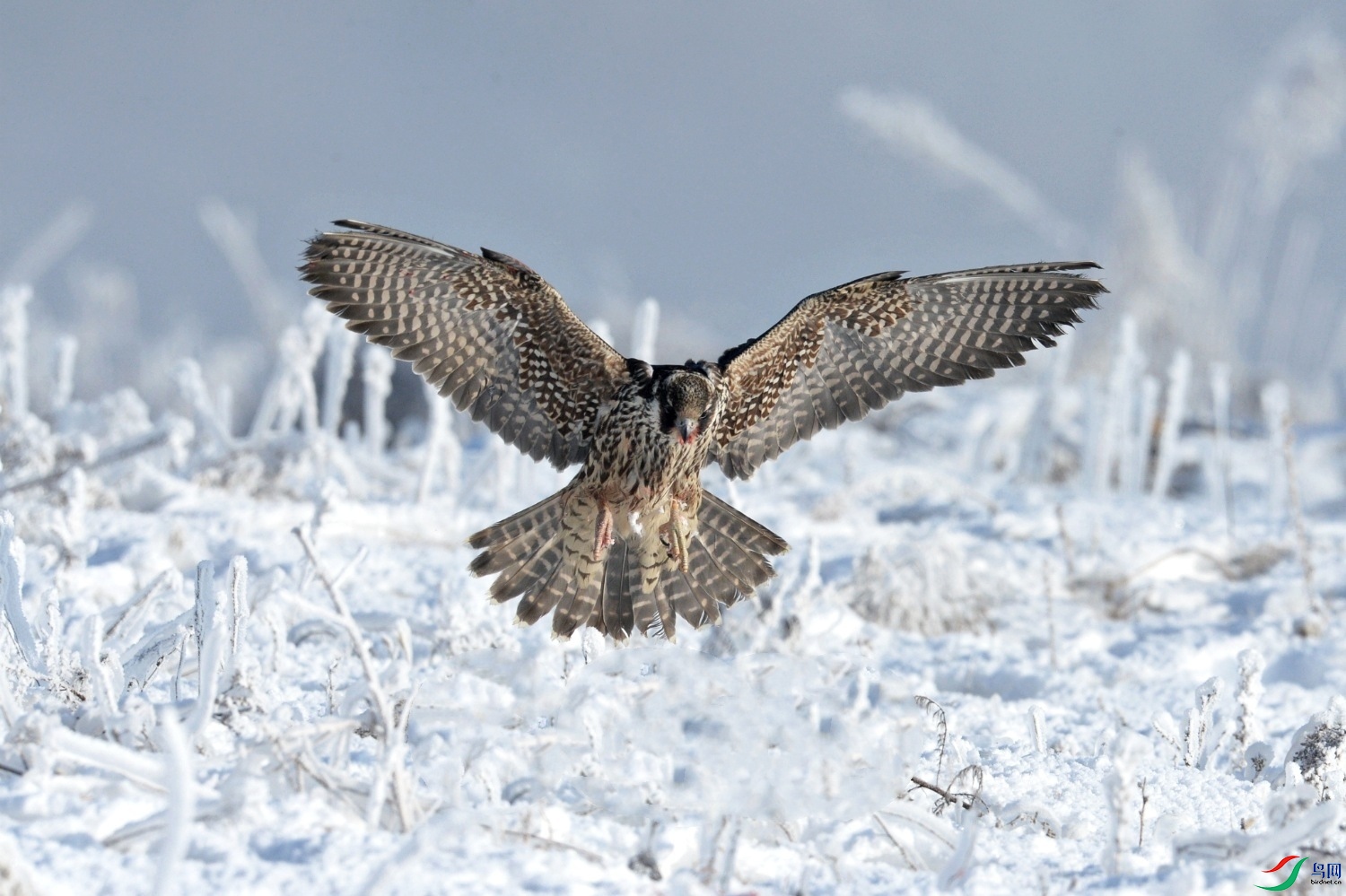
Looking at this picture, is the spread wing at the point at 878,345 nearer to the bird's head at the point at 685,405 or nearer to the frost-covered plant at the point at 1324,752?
the bird's head at the point at 685,405

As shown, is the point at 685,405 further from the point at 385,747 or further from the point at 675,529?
the point at 385,747

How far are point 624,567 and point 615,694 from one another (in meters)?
1.81

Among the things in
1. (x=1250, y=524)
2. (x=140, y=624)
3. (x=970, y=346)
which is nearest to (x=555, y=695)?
(x=140, y=624)

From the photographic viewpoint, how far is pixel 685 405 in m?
3.72

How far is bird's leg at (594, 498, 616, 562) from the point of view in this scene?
12.5 feet

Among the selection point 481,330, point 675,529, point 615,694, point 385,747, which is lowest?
point 385,747

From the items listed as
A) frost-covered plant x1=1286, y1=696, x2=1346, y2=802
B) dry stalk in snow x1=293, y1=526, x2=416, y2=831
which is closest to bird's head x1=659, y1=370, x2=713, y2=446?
frost-covered plant x1=1286, y1=696, x2=1346, y2=802

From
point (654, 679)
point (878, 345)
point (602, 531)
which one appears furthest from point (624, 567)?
point (654, 679)

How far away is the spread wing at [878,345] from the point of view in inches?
155

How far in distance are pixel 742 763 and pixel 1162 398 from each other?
30.5ft

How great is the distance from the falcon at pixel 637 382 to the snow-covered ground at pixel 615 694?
0.23 metres

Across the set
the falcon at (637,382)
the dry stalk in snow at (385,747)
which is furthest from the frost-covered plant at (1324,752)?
the dry stalk in snow at (385,747)

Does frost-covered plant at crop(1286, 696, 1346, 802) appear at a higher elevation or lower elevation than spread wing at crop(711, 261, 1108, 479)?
lower

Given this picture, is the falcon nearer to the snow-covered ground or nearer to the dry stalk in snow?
the snow-covered ground
